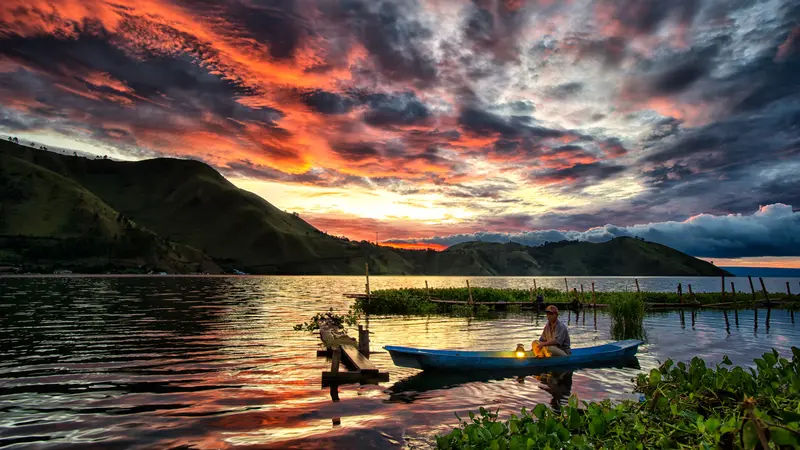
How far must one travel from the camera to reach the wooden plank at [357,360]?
15823 millimetres

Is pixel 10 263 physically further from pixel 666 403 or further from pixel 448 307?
pixel 666 403

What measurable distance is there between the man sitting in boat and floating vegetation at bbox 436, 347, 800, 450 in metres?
8.83

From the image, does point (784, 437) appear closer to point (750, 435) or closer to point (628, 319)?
point (750, 435)

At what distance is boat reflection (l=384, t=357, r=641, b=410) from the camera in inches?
569

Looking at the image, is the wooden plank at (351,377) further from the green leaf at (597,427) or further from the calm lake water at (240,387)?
the green leaf at (597,427)

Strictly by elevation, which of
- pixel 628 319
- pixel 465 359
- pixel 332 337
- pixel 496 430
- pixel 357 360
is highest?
pixel 496 430

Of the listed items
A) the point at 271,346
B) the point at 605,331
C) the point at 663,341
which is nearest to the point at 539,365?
the point at 271,346

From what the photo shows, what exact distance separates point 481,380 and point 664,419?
10382 millimetres

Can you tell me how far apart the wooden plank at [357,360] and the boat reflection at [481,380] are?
107cm

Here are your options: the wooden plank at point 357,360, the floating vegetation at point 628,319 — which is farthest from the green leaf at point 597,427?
the floating vegetation at point 628,319

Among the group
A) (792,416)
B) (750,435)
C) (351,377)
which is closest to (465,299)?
(351,377)

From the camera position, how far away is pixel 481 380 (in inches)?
651

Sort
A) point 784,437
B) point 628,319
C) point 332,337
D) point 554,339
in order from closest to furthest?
point 784,437 → point 554,339 → point 332,337 → point 628,319

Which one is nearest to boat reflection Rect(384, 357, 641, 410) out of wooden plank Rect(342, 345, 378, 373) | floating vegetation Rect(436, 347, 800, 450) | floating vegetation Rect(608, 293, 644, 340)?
wooden plank Rect(342, 345, 378, 373)
